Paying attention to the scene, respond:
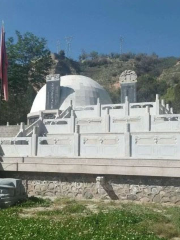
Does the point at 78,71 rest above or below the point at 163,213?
above

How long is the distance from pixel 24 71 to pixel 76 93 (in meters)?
17.5

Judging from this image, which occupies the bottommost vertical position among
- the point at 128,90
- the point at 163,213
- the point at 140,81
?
the point at 163,213

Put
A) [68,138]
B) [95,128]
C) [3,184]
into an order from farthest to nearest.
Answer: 1. [95,128]
2. [68,138]
3. [3,184]

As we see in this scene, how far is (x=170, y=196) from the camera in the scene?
11.9 meters

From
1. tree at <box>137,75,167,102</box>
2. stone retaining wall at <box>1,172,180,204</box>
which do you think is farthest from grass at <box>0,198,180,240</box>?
tree at <box>137,75,167,102</box>

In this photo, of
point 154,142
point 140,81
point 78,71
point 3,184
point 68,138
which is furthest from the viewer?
point 78,71

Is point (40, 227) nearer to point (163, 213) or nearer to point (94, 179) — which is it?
point (163, 213)

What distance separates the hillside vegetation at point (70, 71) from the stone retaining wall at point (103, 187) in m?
21.9

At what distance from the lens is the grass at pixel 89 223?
23.4 feet

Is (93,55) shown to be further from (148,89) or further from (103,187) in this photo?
(103,187)

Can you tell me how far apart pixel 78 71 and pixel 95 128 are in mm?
75753

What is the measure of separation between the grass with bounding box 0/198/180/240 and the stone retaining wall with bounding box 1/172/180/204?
0.89 metres

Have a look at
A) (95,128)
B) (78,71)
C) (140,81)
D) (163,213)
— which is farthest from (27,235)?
(78,71)

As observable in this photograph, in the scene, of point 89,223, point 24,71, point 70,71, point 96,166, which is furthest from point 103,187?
point 70,71
